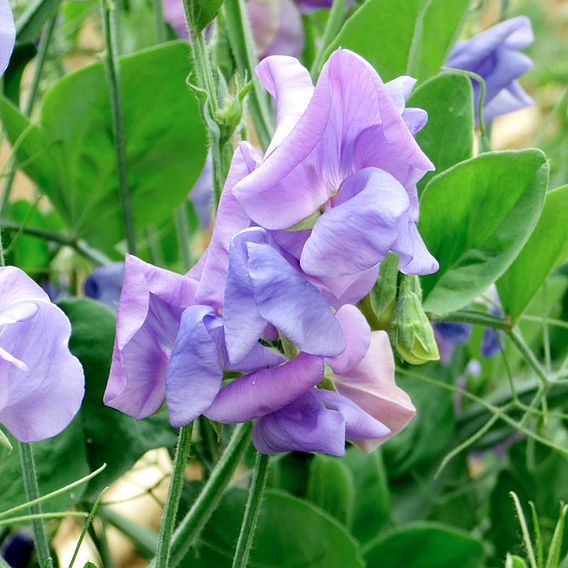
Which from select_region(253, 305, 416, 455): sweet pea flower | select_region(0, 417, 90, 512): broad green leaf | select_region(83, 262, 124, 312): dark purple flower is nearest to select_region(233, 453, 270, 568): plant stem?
select_region(253, 305, 416, 455): sweet pea flower

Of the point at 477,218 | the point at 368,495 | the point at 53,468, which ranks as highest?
the point at 477,218

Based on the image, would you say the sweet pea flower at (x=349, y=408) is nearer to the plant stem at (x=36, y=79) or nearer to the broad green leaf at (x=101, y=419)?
the broad green leaf at (x=101, y=419)

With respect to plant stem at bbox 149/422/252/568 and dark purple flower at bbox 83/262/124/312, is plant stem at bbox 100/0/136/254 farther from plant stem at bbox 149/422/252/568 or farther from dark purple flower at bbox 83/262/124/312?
plant stem at bbox 149/422/252/568

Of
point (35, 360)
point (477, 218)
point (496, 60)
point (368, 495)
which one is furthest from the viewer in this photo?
point (368, 495)

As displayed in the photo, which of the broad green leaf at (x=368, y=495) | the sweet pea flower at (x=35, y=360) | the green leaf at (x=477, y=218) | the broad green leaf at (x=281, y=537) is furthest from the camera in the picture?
the broad green leaf at (x=368, y=495)

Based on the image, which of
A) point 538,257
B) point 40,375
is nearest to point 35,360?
point 40,375

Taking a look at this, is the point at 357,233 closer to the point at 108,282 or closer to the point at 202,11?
the point at 202,11

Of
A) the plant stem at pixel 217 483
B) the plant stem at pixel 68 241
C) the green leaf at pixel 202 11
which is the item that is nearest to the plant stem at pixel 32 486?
the plant stem at pixel 217 483
